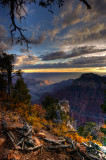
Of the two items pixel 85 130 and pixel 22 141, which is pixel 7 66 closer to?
pixel 22 141

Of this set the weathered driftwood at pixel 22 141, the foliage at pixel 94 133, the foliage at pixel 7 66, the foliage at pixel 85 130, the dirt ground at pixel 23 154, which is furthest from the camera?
the foliage at pixel 85 130

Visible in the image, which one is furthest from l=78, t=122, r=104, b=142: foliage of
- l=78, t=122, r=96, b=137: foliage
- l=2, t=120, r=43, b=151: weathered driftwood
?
l=2, t=120, r=43, b=151: weathered driftwood

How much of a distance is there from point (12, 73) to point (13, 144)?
15567 millimetres

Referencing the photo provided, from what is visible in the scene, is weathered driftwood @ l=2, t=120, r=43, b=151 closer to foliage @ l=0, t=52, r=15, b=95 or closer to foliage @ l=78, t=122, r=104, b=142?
foliage @ l=0, t=52, r=15, b=95

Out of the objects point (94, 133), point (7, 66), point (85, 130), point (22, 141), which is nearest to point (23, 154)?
point (22, 141)

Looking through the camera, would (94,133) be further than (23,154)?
Yes

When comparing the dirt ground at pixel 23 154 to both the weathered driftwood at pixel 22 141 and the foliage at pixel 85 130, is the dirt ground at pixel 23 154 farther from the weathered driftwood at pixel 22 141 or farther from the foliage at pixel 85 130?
the foliage at pixel 85 130

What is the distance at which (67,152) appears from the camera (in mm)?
5074

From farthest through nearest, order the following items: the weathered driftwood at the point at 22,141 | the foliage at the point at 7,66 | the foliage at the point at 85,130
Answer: the foliage at the point at 85,130
the foliage at the point at 7,66
the weathered driftwood at the point at 22,141

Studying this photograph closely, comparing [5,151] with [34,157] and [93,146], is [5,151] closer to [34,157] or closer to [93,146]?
[34,157]

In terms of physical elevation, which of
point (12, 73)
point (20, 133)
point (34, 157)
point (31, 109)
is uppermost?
point (12, 73)

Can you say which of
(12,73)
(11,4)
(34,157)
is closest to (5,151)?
(34,157)

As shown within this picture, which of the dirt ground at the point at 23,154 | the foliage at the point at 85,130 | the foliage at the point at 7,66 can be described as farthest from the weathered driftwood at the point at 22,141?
the foliage at the point at 85,130

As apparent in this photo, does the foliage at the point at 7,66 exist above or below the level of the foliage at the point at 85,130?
above
